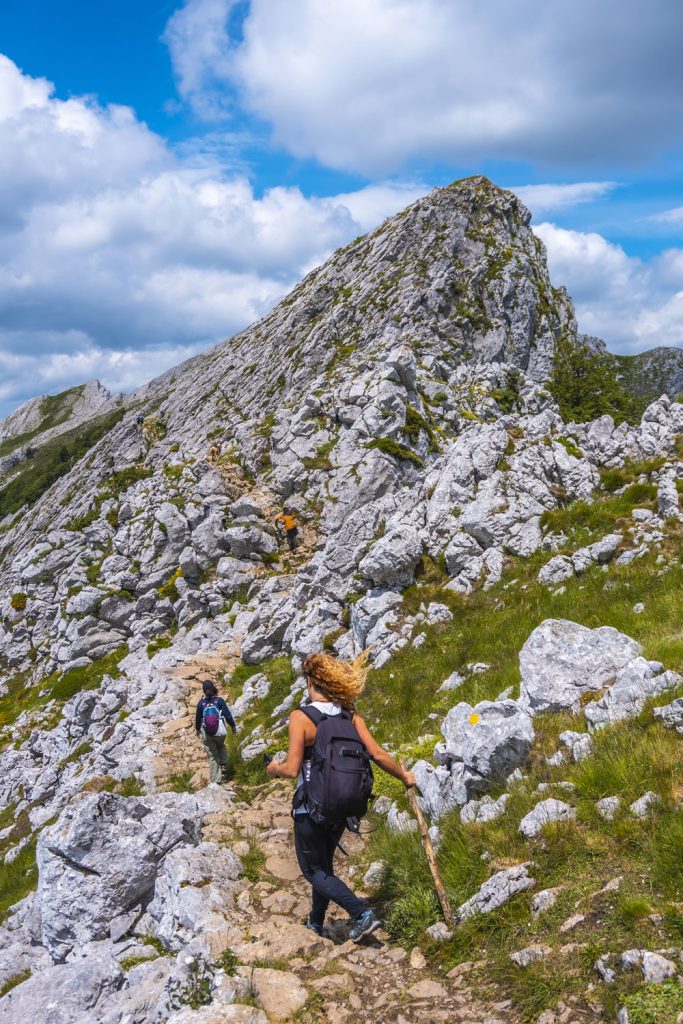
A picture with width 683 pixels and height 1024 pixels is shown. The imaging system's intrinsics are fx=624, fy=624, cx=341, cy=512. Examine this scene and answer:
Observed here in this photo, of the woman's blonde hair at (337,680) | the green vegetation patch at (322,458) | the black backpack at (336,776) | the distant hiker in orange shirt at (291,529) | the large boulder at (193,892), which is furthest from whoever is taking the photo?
the green vegetation patch at (322,458)

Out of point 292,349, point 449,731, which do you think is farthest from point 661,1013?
point 292,349

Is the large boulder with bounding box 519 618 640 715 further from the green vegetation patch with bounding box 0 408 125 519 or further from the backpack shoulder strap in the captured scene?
the green vegetation patch with bounding box 0 408 125 519

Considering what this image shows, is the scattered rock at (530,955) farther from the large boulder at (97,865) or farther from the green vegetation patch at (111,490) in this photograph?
the green vegetation patch at (111,490)

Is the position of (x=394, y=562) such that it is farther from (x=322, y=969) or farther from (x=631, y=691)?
(x=322, y=969)

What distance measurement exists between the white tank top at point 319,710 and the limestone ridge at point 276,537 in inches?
98.1

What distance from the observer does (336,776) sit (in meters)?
6.31

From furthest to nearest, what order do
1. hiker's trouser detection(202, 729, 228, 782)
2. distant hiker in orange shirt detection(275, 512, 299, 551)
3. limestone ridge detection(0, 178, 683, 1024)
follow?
distant hiker in orange shirt detection(275, 512, 299, 551) < hiker's trouser detection(202, 729, 228, 782) < limestone ridge detection(0, 178, 683, 1024)

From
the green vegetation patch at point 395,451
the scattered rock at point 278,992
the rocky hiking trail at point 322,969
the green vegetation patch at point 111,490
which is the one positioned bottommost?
the rocky hiking trail at point 322,969

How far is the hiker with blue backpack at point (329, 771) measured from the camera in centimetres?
635

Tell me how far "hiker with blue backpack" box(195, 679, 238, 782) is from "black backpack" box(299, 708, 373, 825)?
28.4 feet

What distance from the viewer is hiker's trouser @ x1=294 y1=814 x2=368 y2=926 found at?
6.70 m

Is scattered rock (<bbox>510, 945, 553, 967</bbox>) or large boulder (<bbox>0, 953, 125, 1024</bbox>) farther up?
scattered rock (<bbox>510, 945, 553, 967</bbox>)

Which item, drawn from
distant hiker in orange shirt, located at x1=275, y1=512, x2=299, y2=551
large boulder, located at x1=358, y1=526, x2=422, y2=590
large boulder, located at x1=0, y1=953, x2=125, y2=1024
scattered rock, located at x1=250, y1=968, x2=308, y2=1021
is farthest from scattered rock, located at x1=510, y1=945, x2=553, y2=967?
distant hiker in orange shirt, located at x1=275, y1=512, x2=299, y2=551

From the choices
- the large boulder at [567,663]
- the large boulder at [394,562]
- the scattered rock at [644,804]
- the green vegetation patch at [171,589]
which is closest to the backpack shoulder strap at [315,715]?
the scattered rock at [644,804]
